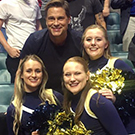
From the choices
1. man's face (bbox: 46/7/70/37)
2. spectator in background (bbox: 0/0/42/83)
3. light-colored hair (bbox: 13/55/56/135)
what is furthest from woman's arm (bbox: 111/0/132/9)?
light-colored hair (bbox: 13/55/56/135)

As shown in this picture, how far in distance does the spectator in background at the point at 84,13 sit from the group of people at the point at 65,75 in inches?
39.6

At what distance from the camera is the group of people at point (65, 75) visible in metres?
2.64

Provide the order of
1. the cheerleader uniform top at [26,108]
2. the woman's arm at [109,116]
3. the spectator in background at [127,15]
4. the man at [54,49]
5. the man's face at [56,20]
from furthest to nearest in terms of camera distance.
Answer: the spectator in background at [127,15], the man at [54,49], the man's face at [56,20], the cheerleader uniform top at [26,108], the woman's arm at [109,116]

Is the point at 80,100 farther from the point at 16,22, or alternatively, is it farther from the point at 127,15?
the point at 127,15

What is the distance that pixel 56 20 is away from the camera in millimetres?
3201

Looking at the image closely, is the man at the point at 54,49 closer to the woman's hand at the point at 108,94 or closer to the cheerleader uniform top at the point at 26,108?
the cheerleader uniform top at the point at 26,108

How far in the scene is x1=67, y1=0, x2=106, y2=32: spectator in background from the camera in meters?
4.38

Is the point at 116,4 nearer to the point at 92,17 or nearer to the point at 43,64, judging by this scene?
the point at 92,17

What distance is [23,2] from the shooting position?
3.94 metres

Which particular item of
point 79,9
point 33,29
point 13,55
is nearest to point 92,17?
point 79,9

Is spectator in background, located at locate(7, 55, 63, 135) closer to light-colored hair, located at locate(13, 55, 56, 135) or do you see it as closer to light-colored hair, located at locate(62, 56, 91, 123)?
light-colored hair, located at locate(13, 55, 56, 135)

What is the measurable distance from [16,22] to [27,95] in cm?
116

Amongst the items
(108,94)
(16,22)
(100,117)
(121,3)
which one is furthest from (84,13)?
(100,117)

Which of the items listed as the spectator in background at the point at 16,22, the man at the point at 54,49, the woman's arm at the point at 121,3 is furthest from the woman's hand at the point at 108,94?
the woman's arm at the point at 121,3
